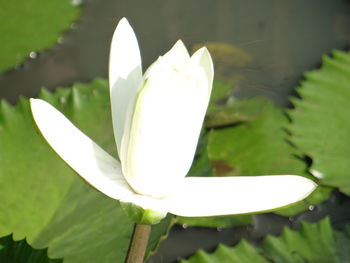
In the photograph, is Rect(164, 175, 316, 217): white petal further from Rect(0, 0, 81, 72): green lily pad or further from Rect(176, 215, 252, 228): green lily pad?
Rect(0, 0, 81, 72): green lily pad

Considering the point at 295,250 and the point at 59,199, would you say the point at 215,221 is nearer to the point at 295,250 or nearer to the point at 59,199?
the point at 295,250

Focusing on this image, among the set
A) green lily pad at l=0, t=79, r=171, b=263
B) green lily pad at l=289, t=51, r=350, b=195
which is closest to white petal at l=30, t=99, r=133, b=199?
green lily pad at l=0, t=79, r=171, b=263

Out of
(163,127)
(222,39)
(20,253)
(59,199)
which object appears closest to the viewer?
(163,127)

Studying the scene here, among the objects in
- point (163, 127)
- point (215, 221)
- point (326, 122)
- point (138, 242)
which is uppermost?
point (163, 127)

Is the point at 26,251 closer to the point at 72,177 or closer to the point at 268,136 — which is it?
the point at 72,177

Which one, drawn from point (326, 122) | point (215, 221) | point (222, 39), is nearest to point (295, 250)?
point (215, 221)

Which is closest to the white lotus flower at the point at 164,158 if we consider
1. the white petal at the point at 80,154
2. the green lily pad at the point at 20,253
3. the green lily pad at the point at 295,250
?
the white petal at the point at 80,154

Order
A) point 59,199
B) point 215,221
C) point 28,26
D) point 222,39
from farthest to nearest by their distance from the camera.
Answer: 1. point 222,39
2. point 28,26
3. point 215,221
4. point 59,199
